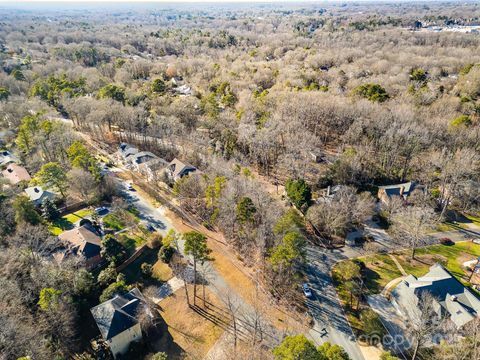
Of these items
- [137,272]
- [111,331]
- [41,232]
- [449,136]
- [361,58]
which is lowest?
[137,272]

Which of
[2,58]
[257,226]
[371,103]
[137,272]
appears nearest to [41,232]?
[137,272]

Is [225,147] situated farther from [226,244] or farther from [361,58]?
[361,58]

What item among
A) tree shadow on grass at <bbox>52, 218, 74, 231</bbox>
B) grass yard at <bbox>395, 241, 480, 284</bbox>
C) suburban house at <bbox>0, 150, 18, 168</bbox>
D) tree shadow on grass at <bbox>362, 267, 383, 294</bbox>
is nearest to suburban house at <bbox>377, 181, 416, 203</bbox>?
grass yard at <bbox>395, 241, 480, 284</bbox>

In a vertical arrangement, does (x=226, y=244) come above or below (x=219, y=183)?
below

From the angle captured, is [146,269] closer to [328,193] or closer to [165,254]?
[165,254]

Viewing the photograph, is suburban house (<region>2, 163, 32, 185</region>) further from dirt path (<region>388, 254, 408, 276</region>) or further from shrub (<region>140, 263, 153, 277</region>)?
dirt path (<region>388, 254, 408, 276</region>)

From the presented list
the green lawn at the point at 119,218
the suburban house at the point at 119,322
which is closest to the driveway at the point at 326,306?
the suburban house at the point at 119,322
